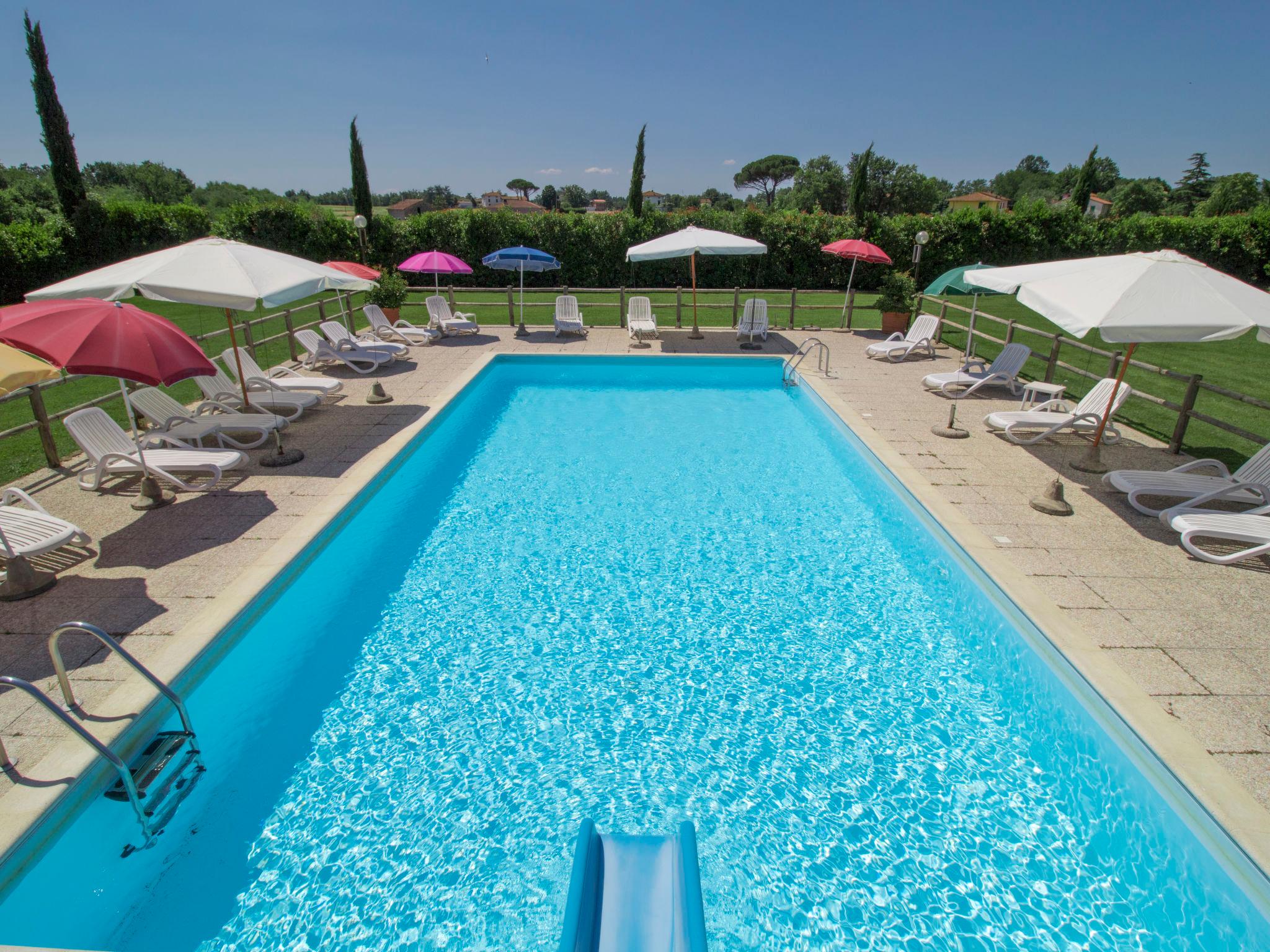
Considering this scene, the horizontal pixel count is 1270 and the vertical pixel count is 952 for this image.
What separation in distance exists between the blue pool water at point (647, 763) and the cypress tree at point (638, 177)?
2356 cm

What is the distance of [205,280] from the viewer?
723 cm

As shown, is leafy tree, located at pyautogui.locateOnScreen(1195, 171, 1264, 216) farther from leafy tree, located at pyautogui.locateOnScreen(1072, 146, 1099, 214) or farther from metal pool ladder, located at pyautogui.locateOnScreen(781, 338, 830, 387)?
metal pool ladder, located at pyautogui.locateOnScreen(781, 338, 830, 387)

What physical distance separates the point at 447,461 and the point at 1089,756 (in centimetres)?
739

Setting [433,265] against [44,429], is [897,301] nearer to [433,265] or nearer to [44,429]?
[433,265]

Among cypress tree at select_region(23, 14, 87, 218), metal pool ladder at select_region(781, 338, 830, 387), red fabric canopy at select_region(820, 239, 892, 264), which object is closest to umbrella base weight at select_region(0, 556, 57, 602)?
metal pool ladder at select_region(781, 338, 830, 387)

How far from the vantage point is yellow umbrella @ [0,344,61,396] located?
4344mm

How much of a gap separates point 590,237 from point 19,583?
71.5 feet

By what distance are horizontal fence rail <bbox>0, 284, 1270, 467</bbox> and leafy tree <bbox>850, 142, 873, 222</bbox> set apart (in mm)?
6742

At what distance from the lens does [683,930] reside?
8.07 feet

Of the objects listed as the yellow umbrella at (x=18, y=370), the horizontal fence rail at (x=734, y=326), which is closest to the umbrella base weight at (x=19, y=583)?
the horizontal fence rail at (x=734, y=326)

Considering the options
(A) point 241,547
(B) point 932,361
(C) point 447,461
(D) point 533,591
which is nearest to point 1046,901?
(D) point 533,591

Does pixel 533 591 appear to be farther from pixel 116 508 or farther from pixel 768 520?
pixel 116 508

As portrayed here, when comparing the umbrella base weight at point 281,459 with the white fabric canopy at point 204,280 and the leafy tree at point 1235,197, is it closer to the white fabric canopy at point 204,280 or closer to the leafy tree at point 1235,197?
the white fabric canopy at point 204,280

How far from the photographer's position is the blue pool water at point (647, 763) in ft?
11.0
